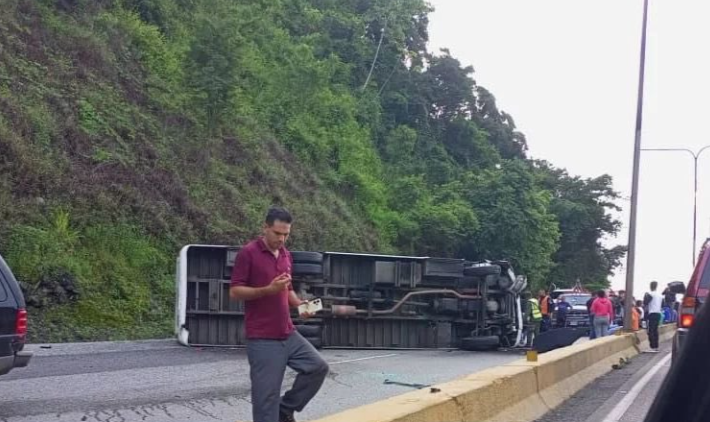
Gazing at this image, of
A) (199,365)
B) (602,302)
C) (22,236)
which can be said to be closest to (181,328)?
(199,365)

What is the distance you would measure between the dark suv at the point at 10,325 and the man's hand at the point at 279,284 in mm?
4435

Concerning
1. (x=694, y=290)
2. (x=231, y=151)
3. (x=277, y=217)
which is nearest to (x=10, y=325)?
(x=277, y=217)

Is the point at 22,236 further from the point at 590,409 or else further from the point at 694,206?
the point at 694,206

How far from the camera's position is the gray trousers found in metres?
6.69

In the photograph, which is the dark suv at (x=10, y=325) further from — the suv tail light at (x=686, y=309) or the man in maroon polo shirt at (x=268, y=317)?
the suv tail light at (x=686, y=309)

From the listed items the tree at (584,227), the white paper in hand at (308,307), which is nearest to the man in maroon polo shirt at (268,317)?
the white paper in hand at (308,307)

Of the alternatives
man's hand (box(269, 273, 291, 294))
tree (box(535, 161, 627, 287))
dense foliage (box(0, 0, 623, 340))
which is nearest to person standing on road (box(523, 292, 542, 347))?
dense foliage (box(0, 0, 623, 340))

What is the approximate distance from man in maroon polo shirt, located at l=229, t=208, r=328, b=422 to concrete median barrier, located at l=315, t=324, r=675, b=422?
578 mm

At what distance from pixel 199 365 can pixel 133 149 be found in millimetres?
13310

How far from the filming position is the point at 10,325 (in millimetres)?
10102

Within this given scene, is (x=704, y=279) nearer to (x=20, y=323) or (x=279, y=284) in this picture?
(x=279, y=284)

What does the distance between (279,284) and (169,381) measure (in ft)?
22.9

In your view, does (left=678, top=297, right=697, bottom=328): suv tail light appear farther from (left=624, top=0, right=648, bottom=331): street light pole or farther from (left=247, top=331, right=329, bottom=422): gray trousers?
(left=624, top=0, right=648, bottom=331): street light pole

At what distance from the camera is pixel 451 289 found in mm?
20031
